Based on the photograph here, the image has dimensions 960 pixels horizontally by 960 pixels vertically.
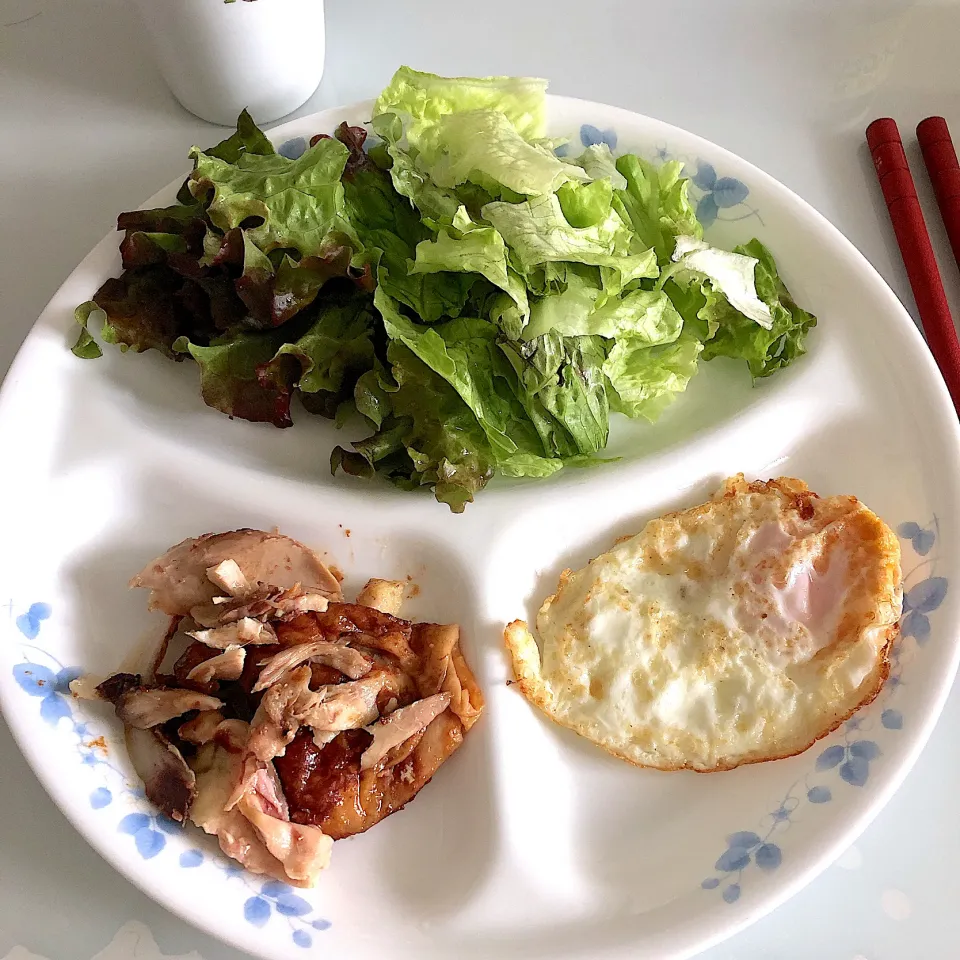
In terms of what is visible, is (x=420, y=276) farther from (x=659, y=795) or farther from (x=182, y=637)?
(x=659, y=795)

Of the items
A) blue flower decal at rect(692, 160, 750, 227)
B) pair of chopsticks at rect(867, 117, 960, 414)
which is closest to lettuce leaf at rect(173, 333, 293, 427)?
blue flower decal at rect(692, 160, 750, 227)

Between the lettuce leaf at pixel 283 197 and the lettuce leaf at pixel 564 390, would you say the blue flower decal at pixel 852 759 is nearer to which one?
the lettuce leaf at pixel 564 390

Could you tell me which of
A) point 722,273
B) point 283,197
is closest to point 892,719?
point 722,273

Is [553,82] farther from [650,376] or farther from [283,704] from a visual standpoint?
[283,704]

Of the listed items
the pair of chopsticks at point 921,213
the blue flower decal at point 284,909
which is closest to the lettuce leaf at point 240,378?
the blue flower decal at point 284,909

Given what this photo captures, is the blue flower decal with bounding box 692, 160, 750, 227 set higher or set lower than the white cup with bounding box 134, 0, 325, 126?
lower

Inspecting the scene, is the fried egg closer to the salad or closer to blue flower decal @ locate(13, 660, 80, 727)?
the salad

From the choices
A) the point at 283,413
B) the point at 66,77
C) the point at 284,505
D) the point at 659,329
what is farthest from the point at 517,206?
the point at 66,77
